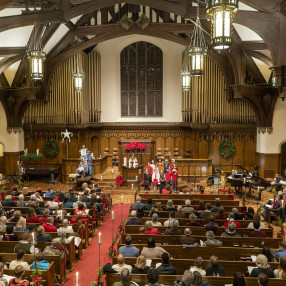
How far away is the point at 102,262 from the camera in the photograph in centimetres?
864

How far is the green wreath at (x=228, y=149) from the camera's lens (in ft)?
66.7

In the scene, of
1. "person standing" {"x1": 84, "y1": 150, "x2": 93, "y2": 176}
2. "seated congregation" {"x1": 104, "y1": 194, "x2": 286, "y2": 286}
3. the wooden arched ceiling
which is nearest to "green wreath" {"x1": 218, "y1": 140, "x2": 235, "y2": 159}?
the wooden arched ceiling

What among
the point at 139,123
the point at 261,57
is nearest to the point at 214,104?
the point at 261,57

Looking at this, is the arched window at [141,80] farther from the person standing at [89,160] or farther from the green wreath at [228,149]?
the person standing at [89,160]

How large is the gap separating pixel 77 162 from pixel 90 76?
19.4 feet

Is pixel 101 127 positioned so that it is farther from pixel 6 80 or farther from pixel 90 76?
pixel 6 80

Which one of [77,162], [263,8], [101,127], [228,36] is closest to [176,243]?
[228,36]

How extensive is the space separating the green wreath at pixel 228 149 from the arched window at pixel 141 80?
15.6 feet

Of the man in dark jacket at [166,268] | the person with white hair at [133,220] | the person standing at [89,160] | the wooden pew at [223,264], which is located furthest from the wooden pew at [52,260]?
the person standing at [89,160]

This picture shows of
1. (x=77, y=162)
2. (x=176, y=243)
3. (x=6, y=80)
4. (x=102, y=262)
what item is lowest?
(x=102, y=262)

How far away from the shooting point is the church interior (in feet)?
32.3

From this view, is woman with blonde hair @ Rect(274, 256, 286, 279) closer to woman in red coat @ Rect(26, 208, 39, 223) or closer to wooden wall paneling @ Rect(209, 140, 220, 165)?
woman in red coat @ Rect(26, 208, 39, 223)

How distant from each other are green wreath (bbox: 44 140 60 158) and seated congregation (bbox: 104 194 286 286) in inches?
444

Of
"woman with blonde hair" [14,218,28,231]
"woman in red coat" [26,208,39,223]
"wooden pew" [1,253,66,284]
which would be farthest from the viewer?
"woman in red coat" [26,208,39,223]
